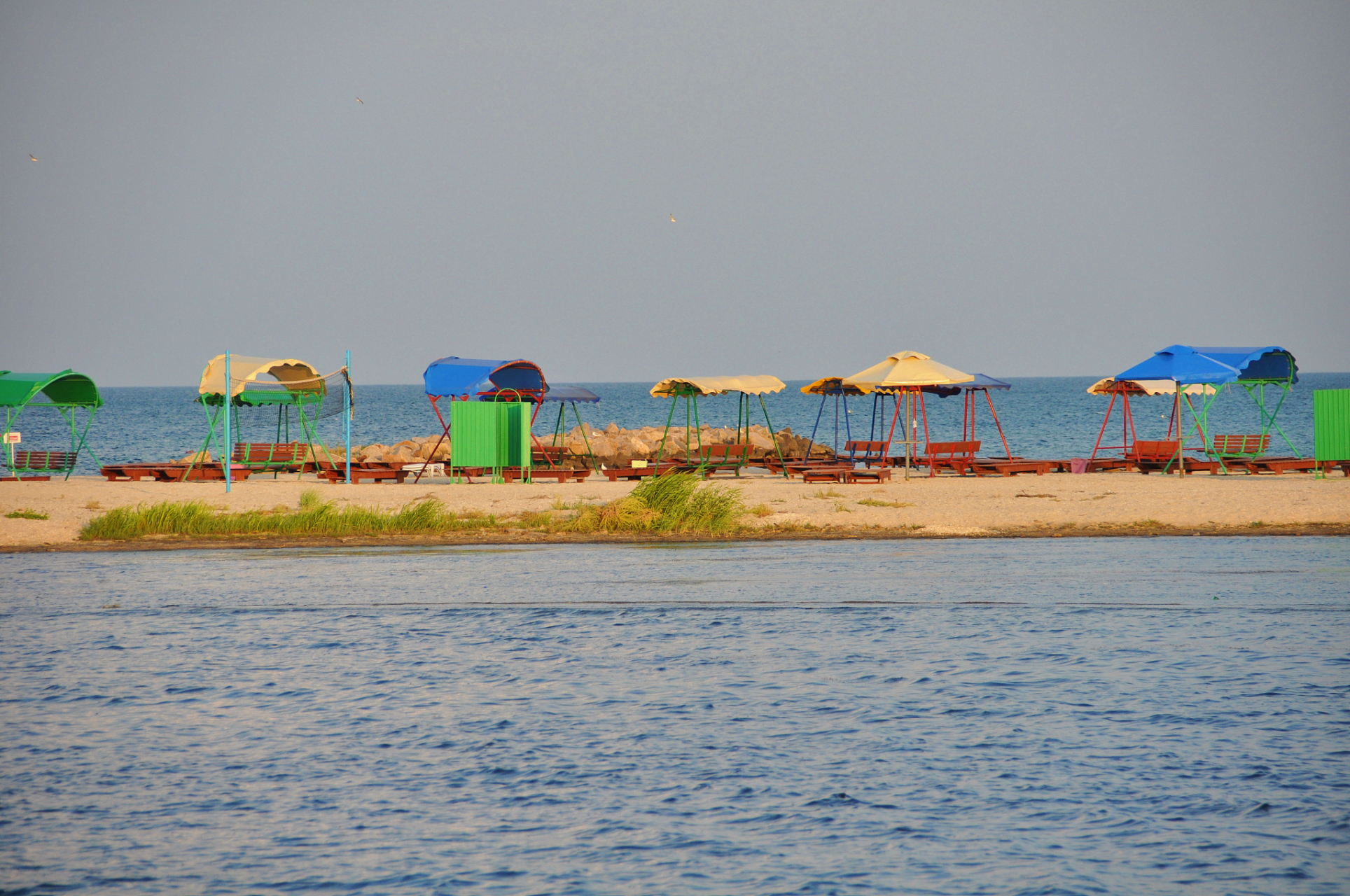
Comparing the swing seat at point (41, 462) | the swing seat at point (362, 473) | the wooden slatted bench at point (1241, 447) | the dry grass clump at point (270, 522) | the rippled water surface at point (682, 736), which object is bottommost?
the rippled water surface at point (682, 736)

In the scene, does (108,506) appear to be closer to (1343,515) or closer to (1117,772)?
(1117,772)

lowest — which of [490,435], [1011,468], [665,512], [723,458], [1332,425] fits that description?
[665,512]

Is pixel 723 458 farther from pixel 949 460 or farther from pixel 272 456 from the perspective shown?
pixel 272 456

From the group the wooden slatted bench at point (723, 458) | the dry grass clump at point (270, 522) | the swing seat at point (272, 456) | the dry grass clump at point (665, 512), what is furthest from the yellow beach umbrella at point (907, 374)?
the swing seat at point (272, 456)

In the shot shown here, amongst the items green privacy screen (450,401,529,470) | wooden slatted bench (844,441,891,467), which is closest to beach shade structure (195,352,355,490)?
green privacy screen (450,401,529,470)

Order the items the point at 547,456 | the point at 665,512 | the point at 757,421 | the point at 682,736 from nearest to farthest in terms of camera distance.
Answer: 1. the point at 682,736
2. the point at 665,512
3. the point at 547,456
4. the point at 757,421

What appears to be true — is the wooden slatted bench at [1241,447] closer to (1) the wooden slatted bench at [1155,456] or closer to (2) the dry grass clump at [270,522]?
(1) the wooden slatted bench at [1155,456]

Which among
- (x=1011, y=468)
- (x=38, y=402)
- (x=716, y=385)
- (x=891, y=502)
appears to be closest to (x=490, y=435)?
(x=716, y=385)

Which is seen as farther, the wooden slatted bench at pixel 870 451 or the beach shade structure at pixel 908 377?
the wooden slatted bench at pixel 870 451

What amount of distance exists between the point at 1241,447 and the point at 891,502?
36.4 feet

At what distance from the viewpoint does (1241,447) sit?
2895 centimetres

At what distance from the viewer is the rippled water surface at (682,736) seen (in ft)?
22.0

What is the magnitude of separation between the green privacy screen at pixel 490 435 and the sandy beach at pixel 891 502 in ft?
2.11

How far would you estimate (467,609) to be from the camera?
46.2 feet
